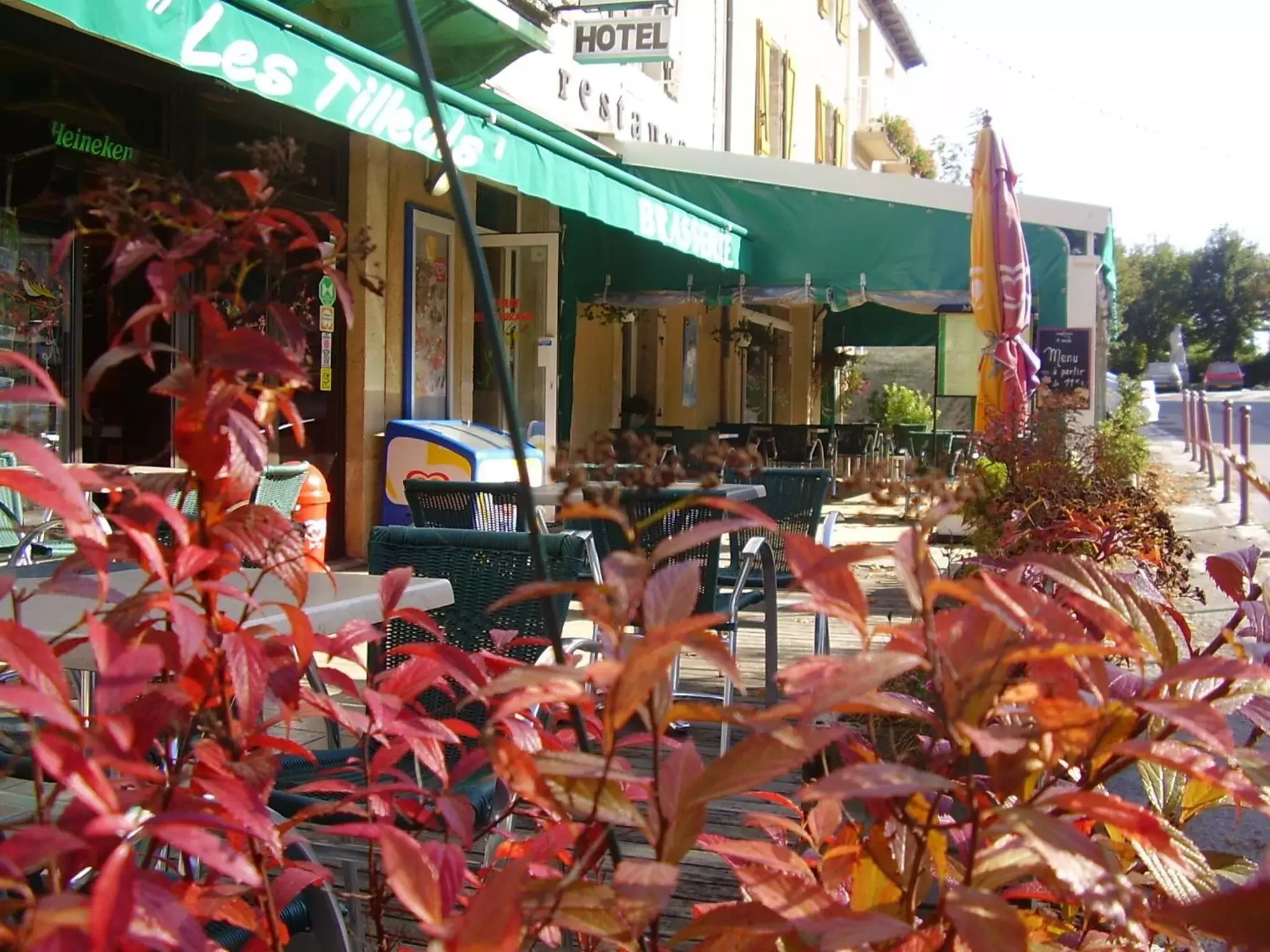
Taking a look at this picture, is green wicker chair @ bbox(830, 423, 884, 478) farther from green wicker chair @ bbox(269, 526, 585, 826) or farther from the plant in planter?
green wicker chair @ bbox(269, 526, 585, 826)

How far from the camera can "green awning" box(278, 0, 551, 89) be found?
6773 mm

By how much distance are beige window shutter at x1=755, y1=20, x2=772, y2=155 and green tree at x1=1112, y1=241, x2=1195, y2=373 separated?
5518cm

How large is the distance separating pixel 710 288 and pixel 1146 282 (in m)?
63.7

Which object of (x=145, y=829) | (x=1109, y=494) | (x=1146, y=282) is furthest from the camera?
(x=1146, y=282)

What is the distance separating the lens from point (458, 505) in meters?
4.16

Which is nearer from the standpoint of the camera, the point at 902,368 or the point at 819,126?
the point at 819,126

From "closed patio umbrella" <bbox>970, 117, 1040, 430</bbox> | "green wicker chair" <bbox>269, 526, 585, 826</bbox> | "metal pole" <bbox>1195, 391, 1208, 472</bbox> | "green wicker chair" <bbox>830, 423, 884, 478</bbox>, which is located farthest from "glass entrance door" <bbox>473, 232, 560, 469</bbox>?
"metal pole" <bbox>1195, 391, 1208, 472</bbox>

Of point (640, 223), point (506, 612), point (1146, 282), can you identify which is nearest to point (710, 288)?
point (640, 223)

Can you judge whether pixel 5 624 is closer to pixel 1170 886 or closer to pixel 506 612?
pixel 1170 886

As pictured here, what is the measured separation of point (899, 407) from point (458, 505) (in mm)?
17687

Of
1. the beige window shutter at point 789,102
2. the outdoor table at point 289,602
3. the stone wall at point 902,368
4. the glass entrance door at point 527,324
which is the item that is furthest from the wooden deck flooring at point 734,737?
the stone wall at point 902,368

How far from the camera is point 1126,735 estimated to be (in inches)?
33.6

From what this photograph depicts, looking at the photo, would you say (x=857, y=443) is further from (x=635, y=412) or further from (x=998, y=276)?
(x=998, y=276)

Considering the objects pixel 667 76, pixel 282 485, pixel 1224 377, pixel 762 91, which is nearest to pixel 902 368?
pixel 762 91
